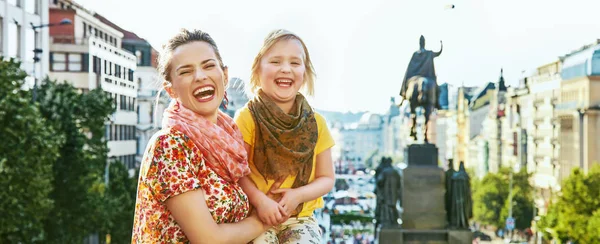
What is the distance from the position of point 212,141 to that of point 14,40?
4807cm

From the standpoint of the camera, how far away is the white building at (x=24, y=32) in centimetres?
4975

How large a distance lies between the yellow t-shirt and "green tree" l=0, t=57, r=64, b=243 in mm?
23298

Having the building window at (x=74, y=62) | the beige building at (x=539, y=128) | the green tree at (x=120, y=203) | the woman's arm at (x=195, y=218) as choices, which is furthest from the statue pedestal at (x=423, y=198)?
the beige building at (x=539, y=128)

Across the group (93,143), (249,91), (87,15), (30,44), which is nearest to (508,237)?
(87,15)

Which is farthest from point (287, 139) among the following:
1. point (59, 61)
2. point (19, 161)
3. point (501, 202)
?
point (501, 202)

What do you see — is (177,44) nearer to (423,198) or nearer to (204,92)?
(204,92)

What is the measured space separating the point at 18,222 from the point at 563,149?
87.0 metres

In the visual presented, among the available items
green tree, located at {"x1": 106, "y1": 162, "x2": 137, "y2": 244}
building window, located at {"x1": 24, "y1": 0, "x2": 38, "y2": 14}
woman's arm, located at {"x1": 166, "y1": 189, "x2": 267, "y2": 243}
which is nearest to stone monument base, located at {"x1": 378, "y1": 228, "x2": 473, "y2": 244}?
green tree, located at {"x1": 106, "y1": 162, "x2": 137, "y2": 244}

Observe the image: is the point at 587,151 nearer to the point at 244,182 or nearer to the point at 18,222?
the point at 18,222

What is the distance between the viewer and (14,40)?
170 ft

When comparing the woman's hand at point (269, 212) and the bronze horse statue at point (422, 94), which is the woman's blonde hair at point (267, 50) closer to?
the woman's hand at point (269, 212)

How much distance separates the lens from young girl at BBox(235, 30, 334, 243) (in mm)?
6418

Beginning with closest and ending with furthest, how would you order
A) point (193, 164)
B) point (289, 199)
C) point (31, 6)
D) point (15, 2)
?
point (193, 164) < point (289, 199) < point (15, 2) < point (31, 6)

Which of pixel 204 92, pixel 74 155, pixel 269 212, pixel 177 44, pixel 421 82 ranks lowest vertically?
pixel 74 155
